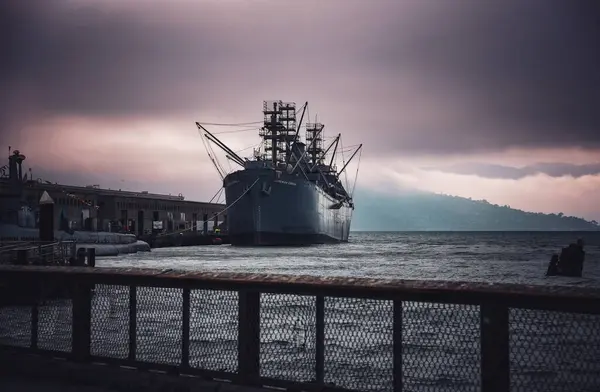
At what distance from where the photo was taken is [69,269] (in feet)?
26.7

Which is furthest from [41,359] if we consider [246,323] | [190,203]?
[190,203]

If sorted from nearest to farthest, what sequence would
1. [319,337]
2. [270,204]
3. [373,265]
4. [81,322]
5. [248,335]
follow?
[319,337] < [248,335] < [81,322] < [373,265] < [270,204]

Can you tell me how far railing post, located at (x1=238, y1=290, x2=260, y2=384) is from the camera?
6.93 metres

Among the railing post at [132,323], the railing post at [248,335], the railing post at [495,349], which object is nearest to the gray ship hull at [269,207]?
the railing post at [132,323]

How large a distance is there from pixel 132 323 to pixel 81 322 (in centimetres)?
82

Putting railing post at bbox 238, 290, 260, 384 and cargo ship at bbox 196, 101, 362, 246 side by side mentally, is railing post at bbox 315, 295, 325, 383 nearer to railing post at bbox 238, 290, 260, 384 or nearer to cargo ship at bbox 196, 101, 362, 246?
railing post at bbox 238, 290, 260, 384

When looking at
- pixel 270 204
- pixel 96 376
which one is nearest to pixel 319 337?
pixel 96 376

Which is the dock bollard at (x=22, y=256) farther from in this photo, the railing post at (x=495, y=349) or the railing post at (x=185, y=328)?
the railing post at (x=495, y=349)

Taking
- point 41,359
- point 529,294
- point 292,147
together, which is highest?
point 292,147

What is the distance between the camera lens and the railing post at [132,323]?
7870 mm

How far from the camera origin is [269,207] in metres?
106

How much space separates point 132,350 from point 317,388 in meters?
2.63

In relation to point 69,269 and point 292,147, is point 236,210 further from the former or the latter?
point 69,269

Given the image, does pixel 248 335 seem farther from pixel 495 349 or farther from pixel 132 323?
pixel 495 349
